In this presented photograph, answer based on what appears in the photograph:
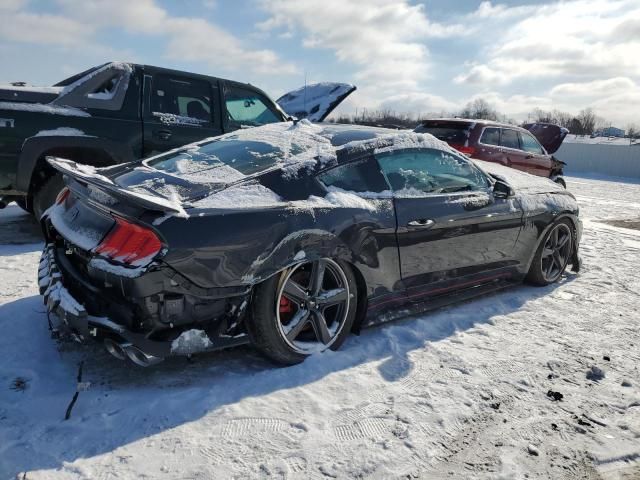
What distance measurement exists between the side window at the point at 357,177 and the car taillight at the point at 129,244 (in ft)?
3.76

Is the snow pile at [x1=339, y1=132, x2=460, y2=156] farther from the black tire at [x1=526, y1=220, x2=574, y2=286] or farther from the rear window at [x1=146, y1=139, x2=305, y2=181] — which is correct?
the black tire at [x1=526, y1=220, x2=574, y2=286]

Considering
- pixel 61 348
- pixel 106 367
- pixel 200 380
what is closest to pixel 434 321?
pixel 200 380

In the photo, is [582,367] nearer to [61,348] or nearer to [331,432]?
[331,432]

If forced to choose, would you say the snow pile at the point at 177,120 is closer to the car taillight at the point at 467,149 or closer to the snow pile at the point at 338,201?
the snow pile at the point at 338,201

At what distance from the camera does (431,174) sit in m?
3.84

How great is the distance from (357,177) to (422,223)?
0.57 metres

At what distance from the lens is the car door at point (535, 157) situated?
10031 mm

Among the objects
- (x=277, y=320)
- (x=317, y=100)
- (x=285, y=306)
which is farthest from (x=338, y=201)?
(x=317, y=100)

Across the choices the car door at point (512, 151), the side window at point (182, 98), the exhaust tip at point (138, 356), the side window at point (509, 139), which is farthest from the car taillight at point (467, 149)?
the exhaust tip at point (138, 356)

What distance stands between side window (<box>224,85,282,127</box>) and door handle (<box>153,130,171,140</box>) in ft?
2.80

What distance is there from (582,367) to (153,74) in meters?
5.01

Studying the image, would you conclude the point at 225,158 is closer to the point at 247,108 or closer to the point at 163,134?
the point at 163,134

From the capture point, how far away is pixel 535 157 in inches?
399

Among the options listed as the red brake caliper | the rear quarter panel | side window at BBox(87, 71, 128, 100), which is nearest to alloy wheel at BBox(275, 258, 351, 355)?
the red brake caliper
